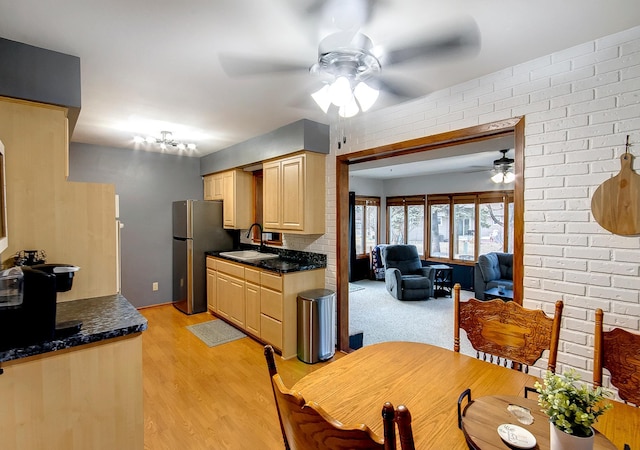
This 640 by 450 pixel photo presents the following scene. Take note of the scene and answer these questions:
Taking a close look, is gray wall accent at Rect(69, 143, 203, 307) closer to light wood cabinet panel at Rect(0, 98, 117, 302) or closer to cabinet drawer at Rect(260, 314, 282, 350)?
cabinet drawer at Rect(260, 314, 282, 350)

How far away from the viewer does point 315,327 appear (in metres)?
3.12

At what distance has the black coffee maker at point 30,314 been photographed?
1.30 m

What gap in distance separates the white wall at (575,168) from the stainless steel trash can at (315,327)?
69.4 inches

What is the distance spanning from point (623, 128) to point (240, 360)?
11.3 ft

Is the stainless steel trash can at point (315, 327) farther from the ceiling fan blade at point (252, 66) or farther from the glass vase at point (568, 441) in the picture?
the glass vase at point (568, 441)

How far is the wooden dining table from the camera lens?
1.04 m

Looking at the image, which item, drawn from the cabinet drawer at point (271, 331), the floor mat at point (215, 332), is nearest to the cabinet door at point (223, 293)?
the floor mat at point (215, 332)

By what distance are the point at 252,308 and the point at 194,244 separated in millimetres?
1541

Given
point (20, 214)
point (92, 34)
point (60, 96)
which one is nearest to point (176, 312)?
point (20, 214)

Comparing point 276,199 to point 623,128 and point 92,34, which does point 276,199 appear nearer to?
point 92,34

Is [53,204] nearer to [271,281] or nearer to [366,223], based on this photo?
[271,281]

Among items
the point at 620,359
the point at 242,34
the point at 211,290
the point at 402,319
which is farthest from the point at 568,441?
the point at 211,290

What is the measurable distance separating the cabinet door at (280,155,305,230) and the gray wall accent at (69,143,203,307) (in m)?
2.45

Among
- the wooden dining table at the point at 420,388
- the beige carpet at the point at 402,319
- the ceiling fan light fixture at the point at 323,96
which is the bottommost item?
the beige carpet at the point at 402,319
